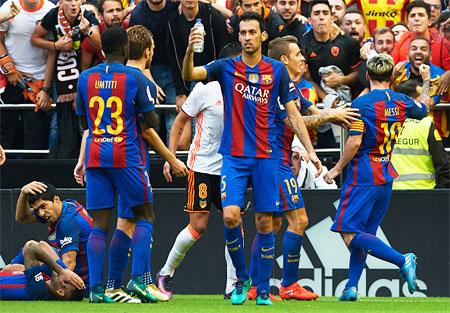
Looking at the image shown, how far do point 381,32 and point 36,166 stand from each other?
4387 millimetres

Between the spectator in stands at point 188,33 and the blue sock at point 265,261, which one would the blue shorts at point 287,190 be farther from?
the spectator in stands at point 188,33

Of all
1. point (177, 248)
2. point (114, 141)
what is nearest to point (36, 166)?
point (177, 248)

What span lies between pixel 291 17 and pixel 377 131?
3.80 m

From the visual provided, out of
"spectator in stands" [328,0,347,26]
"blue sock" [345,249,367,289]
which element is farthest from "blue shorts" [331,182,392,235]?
"spectator in stands" [328,0,347,26]

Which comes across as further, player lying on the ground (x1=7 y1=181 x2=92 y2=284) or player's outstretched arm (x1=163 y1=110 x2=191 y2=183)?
player's outstretched arm (x1=163 y1=110 x2=191 y2=183)

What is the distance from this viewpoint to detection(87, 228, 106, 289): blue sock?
1120 cm

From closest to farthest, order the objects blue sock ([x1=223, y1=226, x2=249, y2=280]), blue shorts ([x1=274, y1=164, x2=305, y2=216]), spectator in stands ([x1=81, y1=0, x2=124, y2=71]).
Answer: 1. blue sock ([x1=223, y1=226, x2=249, y2=280])
2. blue shorts ([x1=274, y1=164, x2=305, y2=216])
3. spectator in stands ([x1=81, y1=0, x2=124, y2=71])

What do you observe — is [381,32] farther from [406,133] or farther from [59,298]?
[59,298]

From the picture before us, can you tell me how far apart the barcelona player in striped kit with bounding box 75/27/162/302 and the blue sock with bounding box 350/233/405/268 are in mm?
2085

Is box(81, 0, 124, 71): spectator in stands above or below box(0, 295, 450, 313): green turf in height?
above

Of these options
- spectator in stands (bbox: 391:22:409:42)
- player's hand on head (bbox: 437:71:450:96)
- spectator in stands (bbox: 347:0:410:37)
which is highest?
spectator in stands (bbox: 347:0:410:37)

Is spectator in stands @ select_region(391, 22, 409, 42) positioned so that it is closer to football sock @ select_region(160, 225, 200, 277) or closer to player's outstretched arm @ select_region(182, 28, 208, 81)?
football sock @ select_region(160, 225, 200, 277)

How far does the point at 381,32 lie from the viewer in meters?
15.2

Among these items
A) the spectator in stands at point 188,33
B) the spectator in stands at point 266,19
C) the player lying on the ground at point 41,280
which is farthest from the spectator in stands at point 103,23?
the player lying on the ground at point 41,280
